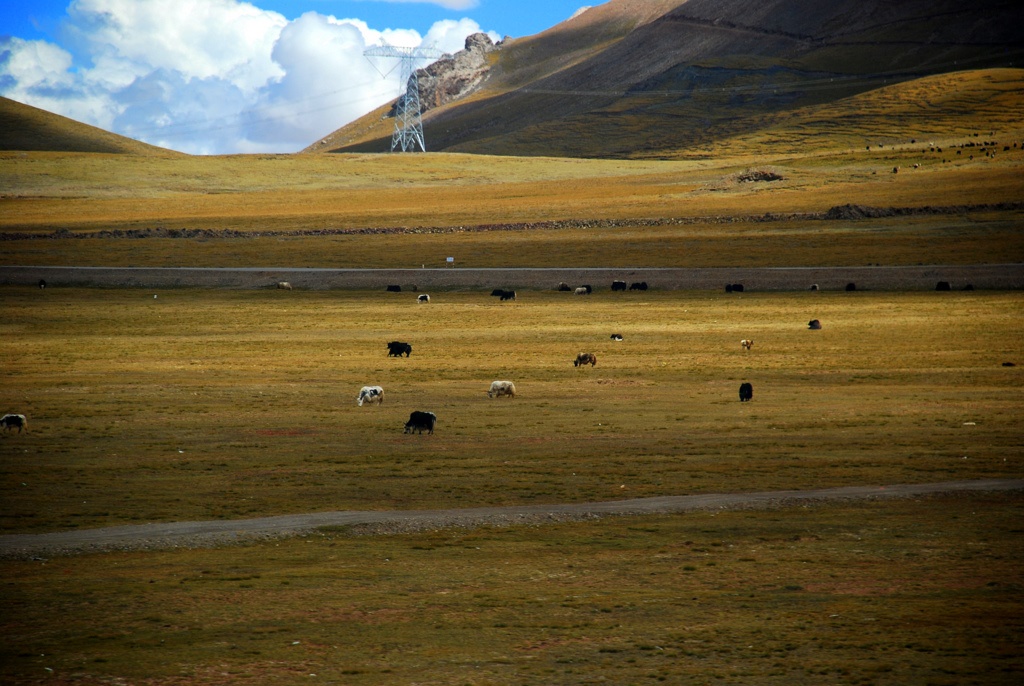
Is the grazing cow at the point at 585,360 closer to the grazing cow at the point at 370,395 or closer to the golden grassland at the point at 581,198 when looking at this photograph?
the grazing cow at the point at 370,395

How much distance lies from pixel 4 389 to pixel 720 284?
42.7 meters

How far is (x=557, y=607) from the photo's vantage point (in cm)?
1340

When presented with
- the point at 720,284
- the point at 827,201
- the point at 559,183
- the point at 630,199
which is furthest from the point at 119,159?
the point at 720,284

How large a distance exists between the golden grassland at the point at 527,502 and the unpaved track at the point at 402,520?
0.53 m

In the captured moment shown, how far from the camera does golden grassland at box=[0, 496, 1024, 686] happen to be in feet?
36.6

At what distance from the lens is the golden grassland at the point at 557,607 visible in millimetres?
11156

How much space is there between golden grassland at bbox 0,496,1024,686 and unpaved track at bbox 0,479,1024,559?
58cm

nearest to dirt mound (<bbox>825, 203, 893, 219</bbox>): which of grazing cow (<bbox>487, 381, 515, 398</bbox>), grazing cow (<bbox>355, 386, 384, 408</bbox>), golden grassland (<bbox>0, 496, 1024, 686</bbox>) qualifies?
grazing cow (<bbox>487, 381, 515, 398</bbox>)

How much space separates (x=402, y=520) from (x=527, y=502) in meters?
2.66

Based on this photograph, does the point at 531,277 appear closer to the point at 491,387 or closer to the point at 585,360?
the point at 585,360

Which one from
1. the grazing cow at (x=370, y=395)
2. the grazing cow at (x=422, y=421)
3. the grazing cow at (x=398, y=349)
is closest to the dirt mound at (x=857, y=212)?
the grazing cow at (x=398, y=349)

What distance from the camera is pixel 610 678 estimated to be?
1095 cm

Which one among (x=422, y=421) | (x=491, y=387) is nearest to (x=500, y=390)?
(x=491, y=387)

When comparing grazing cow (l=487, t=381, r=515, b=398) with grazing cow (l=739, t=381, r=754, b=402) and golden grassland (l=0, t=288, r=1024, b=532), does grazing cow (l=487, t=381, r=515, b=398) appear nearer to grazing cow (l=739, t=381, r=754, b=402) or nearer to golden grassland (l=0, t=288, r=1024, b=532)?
golden grassland (l=0, t=288, r=1024, b=532)
